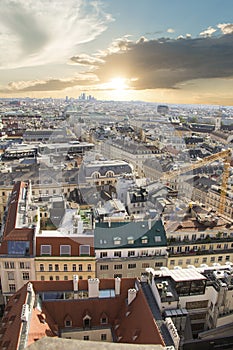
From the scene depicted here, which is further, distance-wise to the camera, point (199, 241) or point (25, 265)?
point (199, 241)

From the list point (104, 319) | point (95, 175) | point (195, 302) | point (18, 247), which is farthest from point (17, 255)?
point (95, 175)

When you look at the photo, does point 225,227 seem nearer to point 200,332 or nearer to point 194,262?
point 194,262

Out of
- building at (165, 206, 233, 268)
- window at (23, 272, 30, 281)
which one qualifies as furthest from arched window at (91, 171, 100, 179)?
window at (23, 272, 30, 281)

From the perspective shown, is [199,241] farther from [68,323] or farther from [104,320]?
[68,323]

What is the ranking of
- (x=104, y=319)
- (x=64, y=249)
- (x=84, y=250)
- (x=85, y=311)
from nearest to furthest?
(x=85, y=311)
(x=104, y=319)
(x=64, y=249)
(x=84, y=250)

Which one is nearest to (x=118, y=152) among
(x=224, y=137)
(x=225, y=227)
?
(x=225, y=227)

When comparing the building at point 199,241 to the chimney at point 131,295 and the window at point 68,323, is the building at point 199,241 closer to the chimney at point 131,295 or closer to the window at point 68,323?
the chimney at point 131,295

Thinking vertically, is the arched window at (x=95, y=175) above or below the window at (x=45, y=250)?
above

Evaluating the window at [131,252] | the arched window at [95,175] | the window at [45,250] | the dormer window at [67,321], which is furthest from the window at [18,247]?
the arched window at [95,175]

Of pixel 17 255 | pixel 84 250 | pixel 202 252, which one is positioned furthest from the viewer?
pixel 202 252
